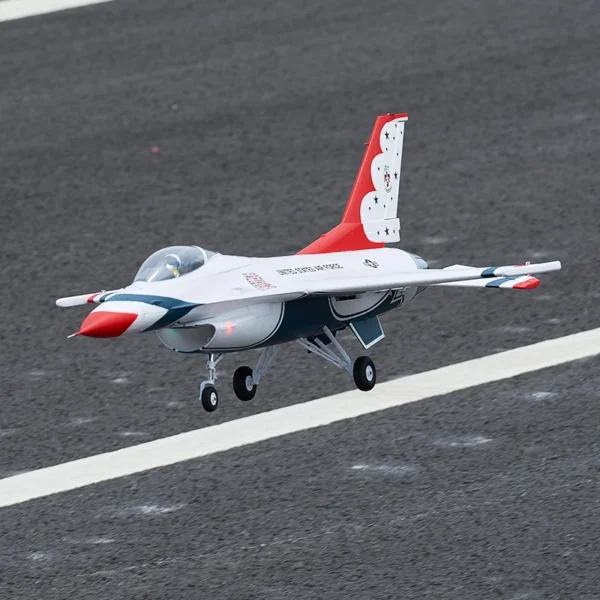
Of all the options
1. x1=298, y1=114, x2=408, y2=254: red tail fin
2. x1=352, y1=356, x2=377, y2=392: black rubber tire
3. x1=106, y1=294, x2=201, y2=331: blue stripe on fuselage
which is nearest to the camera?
x1=106, y1=294, x2=201, y2=331: blue stripe on fuselage

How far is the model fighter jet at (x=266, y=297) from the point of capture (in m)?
28.9

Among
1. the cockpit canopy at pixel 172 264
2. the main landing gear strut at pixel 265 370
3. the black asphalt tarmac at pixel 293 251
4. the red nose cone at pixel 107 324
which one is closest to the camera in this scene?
the red nose cone at pixel 107 324

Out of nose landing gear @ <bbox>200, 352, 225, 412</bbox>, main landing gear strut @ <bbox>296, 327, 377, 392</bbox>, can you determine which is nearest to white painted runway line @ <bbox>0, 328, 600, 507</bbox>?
main landing gear strut @ <bbox>296, 327, 377, 392</bbox>

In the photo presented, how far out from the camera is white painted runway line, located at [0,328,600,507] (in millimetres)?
42469

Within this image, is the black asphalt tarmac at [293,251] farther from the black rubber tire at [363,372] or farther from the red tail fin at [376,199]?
the red tail fin at [376,199]

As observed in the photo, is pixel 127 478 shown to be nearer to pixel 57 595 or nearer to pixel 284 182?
pixel 57 595

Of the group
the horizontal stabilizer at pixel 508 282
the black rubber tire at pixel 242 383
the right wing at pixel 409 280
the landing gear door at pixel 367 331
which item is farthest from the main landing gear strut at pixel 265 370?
the horizontal stabilizer at pixel 508 282

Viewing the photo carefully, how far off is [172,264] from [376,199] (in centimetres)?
698

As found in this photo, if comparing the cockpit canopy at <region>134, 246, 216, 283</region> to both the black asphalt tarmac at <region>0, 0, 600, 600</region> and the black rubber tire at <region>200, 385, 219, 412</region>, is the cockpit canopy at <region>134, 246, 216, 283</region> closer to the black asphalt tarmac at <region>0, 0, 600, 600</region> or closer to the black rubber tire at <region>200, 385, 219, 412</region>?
the black rubber tire at <region>200, 385, 219, 412</region>

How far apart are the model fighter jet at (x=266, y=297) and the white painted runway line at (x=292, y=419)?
438 inches

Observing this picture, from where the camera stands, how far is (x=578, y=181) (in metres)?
61.7

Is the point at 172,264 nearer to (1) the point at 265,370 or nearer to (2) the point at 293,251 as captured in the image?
(1) the point at 265,370

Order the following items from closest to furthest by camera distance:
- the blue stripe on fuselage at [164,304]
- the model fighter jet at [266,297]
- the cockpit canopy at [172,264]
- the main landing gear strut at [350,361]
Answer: the blue stripe on fuselage at [164,304], the model fighter jet at [266,297], the cockpit canopy at [172,264], the main landing gear strut at [350,361]

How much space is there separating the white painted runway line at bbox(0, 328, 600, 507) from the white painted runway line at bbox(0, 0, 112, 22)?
36439 mm
